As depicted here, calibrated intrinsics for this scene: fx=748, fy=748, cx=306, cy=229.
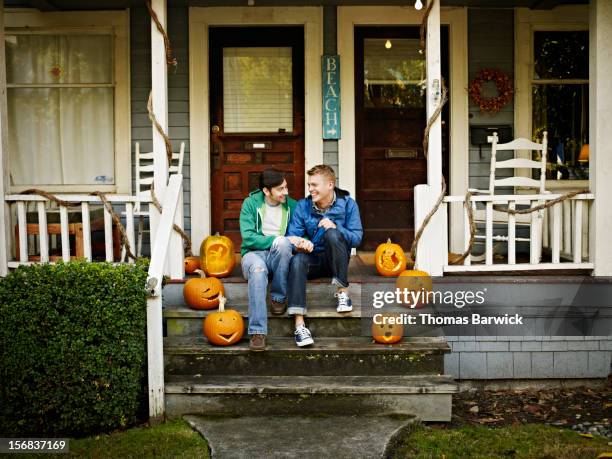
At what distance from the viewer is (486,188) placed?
706cm

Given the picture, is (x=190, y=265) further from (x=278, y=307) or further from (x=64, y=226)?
(x=278, y=307)

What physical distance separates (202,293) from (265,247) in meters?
0.54

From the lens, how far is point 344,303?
199 inches

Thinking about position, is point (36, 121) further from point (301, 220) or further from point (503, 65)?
point (503, 65)

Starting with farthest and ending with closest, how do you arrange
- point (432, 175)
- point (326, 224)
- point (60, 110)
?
point (60, 110), point (432, 175), point (326, 224)

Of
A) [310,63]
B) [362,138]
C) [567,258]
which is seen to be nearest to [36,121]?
[310,63]

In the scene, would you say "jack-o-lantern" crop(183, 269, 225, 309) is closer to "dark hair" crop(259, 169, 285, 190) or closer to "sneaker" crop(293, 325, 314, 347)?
"sneaker" crop(293, 325, 314, 347)

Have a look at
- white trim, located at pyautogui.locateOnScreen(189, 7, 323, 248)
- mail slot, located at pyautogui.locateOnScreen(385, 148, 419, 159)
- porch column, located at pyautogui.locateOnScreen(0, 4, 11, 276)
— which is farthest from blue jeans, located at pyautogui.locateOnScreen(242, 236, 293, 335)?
mail slot, located at pyautogui.locateOnScreen(385, 148, 419, 159)

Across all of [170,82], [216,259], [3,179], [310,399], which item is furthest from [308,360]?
[170,82]

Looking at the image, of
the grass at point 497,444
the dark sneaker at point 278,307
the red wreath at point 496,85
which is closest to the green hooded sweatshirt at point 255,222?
the dark sneaker at point 278,307

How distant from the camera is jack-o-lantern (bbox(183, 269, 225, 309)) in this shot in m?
5.11

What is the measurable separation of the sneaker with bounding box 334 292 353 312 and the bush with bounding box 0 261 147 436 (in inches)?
53.4

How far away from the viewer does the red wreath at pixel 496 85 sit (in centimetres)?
695

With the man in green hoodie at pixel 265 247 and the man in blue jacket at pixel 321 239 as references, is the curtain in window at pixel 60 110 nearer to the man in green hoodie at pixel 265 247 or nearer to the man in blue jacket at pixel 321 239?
the man in green hoodie at pixel 265 247
